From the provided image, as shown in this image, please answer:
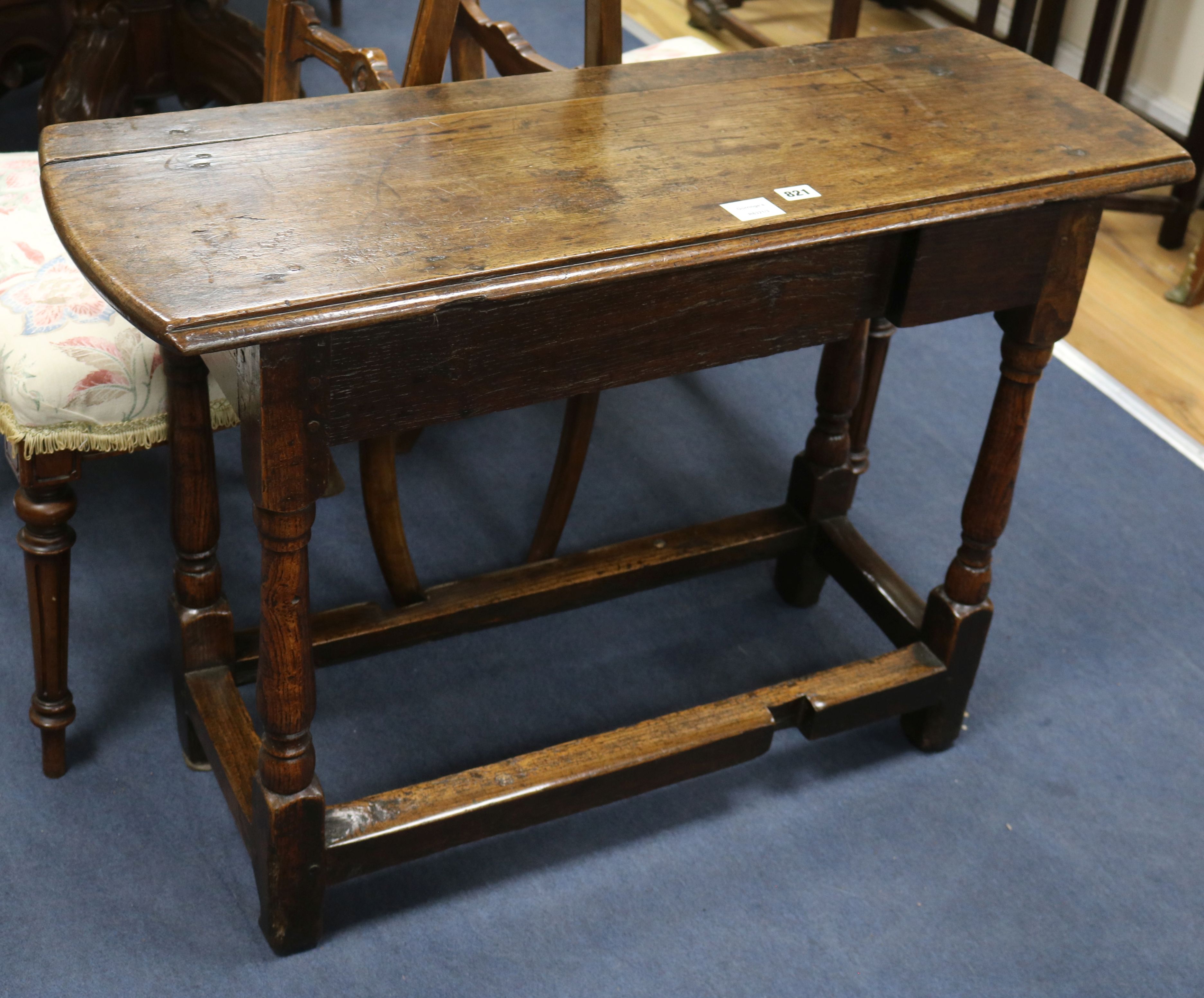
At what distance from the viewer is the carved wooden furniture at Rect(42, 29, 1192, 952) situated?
109 cm

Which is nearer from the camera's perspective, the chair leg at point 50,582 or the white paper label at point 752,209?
the white paper label at point 752,209

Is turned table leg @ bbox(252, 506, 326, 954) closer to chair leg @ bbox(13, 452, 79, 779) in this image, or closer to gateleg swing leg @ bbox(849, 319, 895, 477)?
chair leg @ bbox(13, 452, 79, 779)

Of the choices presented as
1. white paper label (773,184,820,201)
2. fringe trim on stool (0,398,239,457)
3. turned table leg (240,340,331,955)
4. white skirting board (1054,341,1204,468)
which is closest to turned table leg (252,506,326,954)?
turned table leg (240,340,331,955)

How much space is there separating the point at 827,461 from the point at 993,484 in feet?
1.08

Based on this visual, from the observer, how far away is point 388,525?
174 centimetres

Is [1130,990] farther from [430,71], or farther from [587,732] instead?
[430,71]

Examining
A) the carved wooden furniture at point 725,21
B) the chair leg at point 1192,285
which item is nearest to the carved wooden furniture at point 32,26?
the carved wooden furniture at point 725,21

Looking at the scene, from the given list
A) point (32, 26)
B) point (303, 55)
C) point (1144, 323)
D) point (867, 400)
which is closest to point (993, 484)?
point (867, 400)

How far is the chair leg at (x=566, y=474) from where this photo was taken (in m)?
1.83

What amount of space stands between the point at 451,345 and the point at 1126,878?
3.50 ft

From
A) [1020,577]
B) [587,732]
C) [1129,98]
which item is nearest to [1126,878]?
[1020,577]

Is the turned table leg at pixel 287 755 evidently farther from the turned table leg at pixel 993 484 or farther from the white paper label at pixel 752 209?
the turned table leg at pixel 993 484

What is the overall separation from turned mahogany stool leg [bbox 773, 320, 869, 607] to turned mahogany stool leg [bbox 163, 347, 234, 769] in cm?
79

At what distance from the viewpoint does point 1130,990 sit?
1474 mm
